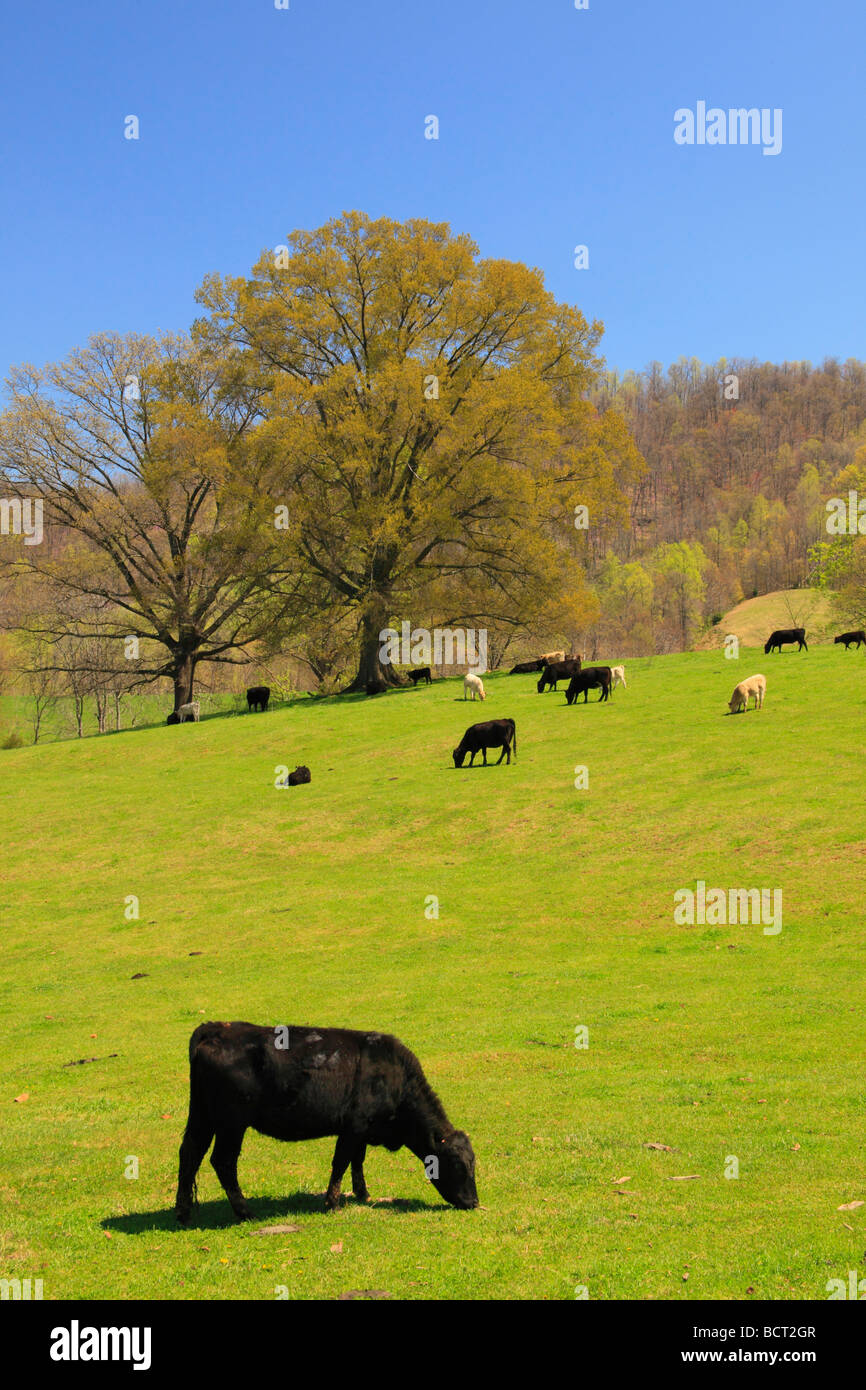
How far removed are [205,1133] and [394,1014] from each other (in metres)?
8.36

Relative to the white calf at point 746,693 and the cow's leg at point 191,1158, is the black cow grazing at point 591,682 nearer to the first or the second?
the white calf at point 746,693

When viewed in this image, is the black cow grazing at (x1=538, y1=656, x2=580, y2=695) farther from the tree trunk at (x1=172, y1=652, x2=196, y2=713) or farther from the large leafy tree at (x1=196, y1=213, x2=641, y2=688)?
the tree trunk at (x1=172, y1=652, x2=196, y2=713)

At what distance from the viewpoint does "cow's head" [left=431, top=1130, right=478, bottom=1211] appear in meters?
9.36

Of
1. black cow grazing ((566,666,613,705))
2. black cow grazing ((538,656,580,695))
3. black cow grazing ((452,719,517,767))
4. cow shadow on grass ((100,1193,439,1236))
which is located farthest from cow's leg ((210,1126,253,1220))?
black cow grazing ((538,656,580,695))

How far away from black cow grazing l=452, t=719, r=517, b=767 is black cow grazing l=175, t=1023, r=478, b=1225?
86.1 feet

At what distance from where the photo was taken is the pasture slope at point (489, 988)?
27.0 ft

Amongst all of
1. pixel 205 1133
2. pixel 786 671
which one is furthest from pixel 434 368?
pixel 205 1133

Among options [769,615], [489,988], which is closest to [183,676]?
[489,988]

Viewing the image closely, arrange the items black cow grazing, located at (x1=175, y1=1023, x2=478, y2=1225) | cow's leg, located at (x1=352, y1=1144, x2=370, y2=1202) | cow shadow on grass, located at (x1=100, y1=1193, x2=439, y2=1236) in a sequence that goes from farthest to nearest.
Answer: cow's leg, located at (x1=352, y1=1144, x2=370, y2=1202)
black cow grazing, located at (x1=175, y1=1023, x2=478, y2=1225)
cow shadow on grass, located at (x1=100, y1=1193, x2=439, y2=1236)

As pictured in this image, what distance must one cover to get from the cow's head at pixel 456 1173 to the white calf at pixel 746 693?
29.5m

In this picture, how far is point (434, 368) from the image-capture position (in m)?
55.8

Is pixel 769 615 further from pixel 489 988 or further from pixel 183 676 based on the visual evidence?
pixel 489 988

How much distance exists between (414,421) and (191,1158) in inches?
1930

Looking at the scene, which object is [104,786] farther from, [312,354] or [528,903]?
[312,354]
